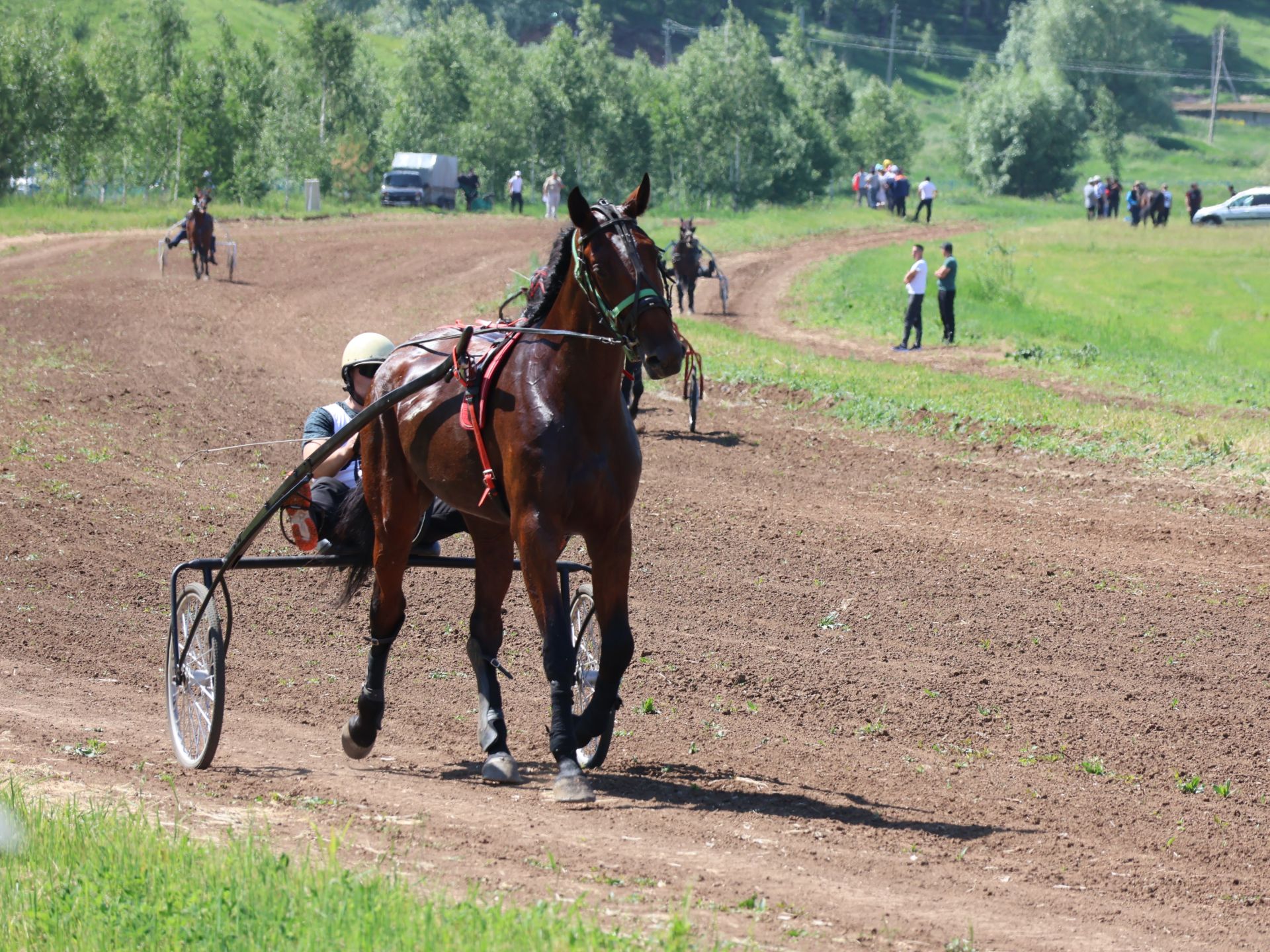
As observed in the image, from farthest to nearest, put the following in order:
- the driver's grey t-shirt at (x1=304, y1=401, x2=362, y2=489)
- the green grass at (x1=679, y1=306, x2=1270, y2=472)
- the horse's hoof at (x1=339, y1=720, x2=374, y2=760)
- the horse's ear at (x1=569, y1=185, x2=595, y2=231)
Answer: the green grass at (x1=679, y1=306, x2=1270, y2=472) → the driver's grey t-shirt at (x1=304, y1=401, x2=362, y2=489) → the horse's hoof at (x1=339, y1=720, x2=374, y2=760) → the horse's ear at (x1=569, y1=185, x2=595, y2=231)

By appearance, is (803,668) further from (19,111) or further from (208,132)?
(208,132)

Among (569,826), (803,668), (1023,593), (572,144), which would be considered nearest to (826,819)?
(569,826)

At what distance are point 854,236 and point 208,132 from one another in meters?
26.0

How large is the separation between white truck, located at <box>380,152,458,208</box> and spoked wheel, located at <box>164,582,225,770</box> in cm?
5158

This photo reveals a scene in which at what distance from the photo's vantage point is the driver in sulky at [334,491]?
325 inches

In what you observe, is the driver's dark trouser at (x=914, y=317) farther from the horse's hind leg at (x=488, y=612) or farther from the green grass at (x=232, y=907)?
the green grass at (x=232, y=907)

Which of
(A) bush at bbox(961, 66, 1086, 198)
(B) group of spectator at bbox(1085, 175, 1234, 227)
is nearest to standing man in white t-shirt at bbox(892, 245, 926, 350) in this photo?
(B) group of spectator at bbox(1085, 175, 1234, 227)

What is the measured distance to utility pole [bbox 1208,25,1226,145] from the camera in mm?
118162

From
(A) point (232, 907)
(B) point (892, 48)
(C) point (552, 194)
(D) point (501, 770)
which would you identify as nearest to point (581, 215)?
(D) point (501, 770)

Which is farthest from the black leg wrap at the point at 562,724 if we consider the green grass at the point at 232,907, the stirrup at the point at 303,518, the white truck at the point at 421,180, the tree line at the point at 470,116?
the white truck at the point at 421,180

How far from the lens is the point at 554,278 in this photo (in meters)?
6.72

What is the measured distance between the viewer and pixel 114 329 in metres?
24.7

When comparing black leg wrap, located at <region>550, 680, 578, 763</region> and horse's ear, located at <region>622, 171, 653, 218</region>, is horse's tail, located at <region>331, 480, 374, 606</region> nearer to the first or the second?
black leg wrap, located at <region>550, 680, 578, 763</region>

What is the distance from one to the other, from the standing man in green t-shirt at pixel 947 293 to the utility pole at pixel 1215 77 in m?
99.3
